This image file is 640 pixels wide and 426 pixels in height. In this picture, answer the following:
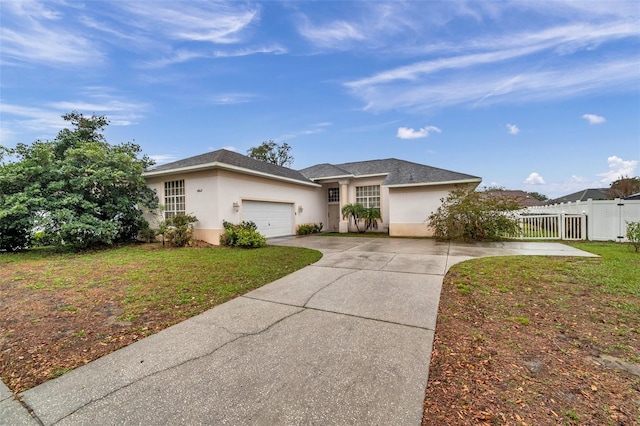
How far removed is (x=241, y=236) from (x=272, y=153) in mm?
23694

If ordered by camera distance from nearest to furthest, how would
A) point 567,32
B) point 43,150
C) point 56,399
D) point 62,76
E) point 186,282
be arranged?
1. point 56,399
2. point 186,282
3. point 567,32
4. point 43,150
5. point 62,76

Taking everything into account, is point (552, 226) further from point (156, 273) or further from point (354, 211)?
point (156, 273)

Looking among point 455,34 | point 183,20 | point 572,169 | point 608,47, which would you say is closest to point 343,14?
point 455,34

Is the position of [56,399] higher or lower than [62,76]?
lower

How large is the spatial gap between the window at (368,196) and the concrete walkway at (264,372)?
529 inches

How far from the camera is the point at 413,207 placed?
14586 millimetres

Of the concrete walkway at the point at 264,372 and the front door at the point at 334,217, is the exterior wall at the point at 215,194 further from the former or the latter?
the concrete walkway at the point at 264,372

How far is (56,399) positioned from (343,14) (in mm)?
11869

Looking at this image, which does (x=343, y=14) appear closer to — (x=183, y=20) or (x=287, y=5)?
(x=287, y=5)

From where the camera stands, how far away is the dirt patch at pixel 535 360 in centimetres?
194

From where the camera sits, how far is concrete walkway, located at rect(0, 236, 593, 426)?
1984 mm

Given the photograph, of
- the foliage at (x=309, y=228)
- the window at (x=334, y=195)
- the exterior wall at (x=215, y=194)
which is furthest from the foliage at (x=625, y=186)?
the exterior wall at (x=215, y=194)

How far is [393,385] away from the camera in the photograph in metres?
2.29

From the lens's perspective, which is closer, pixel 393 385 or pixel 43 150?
pixel 393 385
